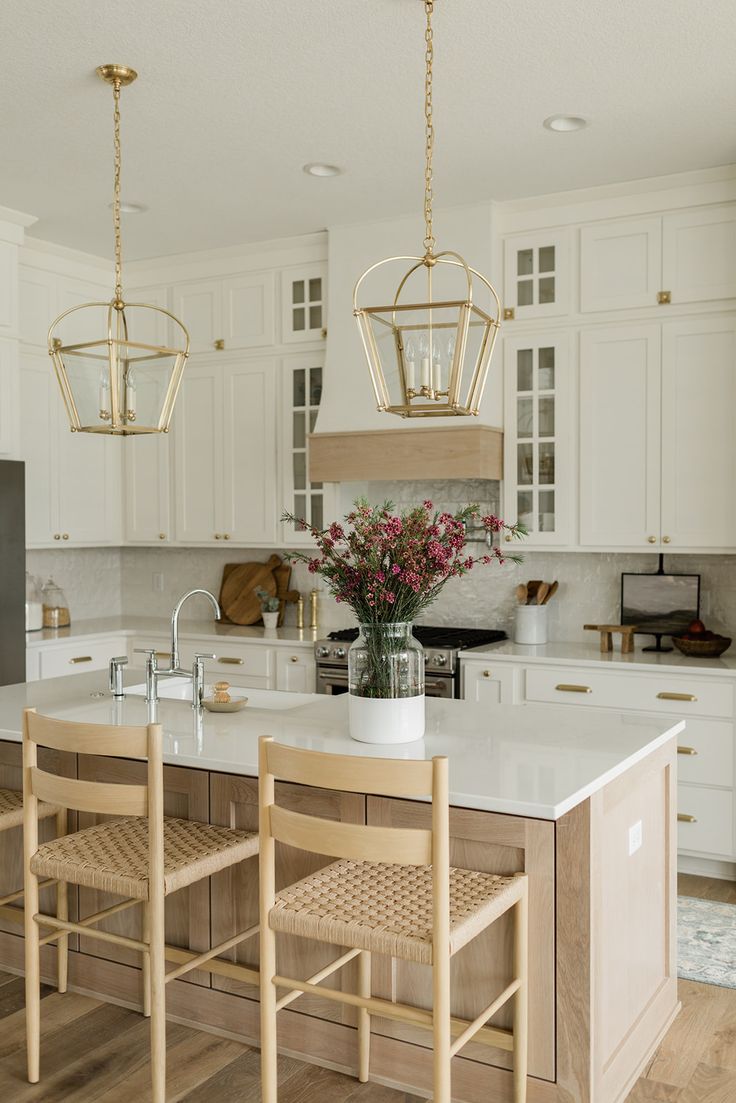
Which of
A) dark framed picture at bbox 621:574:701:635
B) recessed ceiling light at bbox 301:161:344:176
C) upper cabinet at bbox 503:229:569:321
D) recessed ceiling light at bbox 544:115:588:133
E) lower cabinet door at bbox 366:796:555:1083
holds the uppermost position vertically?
recessed ceiling light at bbox 301:161:344:176

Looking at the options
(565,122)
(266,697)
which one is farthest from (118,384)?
(565,122)

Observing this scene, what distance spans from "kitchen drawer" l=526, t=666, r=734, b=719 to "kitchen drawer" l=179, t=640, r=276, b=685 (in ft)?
4.54

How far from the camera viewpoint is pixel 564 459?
15.5 ft

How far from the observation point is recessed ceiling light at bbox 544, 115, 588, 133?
373cm

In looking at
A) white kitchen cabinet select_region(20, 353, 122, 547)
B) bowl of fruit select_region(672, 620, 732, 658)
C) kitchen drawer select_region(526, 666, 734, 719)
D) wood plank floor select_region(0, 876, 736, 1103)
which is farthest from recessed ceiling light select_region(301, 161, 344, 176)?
wood plank floor select_region(0, 876, 736, 1103)

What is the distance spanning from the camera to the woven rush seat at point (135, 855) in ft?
8.25

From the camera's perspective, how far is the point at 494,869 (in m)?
2.43

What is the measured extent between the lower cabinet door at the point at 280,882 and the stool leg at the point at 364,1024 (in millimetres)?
57

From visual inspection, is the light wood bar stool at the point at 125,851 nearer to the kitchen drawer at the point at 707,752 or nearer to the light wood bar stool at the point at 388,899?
the light wood bar stool at the point at 388,899

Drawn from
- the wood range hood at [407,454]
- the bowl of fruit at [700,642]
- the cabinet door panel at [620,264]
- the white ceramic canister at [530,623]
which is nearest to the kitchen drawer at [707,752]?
the bowl of fruit at [700,642]

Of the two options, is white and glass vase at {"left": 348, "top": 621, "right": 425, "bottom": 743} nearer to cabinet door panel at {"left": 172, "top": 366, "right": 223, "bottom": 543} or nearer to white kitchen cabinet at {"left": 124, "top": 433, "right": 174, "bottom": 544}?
cabinet door panel at {"left": 172, "top": 366, "right": 223, "bottom": 543}

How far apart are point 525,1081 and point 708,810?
2.09 metres

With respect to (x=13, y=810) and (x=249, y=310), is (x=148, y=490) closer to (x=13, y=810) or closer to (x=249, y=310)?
(x=249, y=310)

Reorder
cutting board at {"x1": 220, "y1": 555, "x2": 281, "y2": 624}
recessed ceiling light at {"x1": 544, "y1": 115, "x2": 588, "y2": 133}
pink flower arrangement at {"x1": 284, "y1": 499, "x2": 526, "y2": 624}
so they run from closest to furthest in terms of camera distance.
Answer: pink flower arrangement at {"x1": 284, "y1": 499, "x2": 526, "y2": 624}
recessed ceiling light at {"x1": 544, "y1": 115, "x2": 588, "y2": 133}
cutting board at {"x1": 220, "y1": 555, "x2": 281, "y2": 624}
